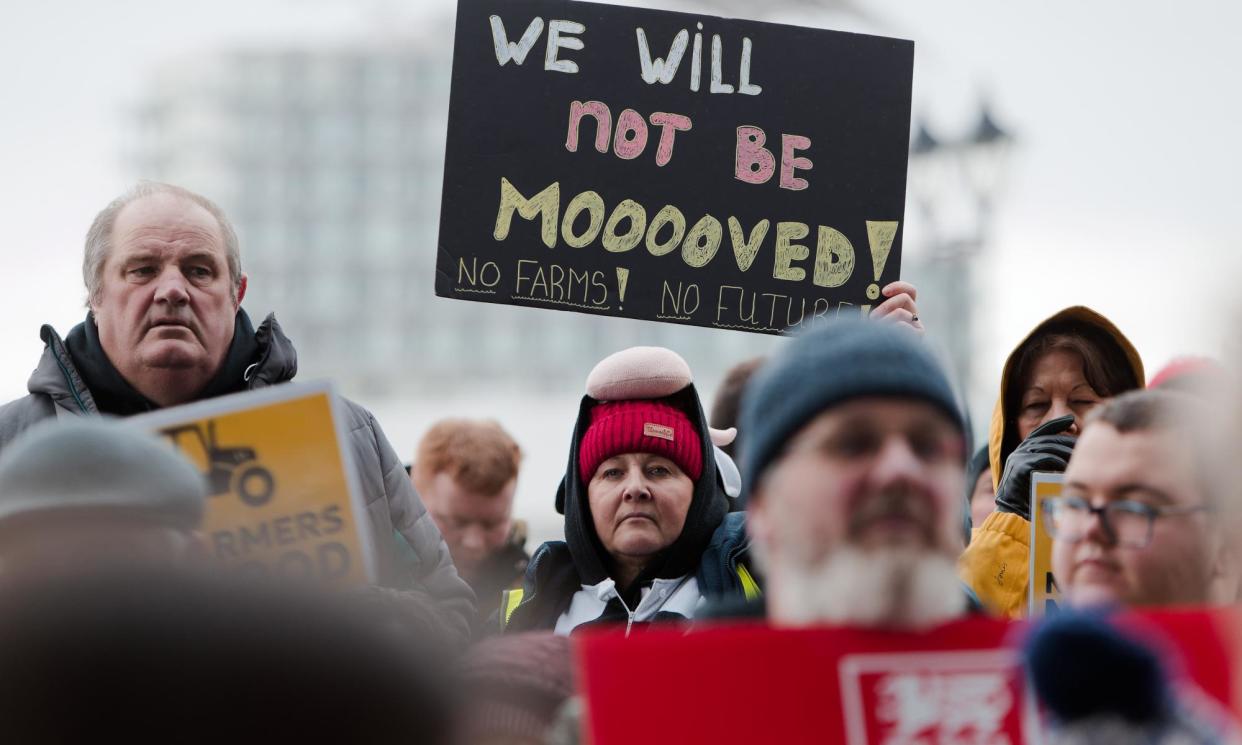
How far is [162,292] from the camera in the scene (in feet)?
11.1

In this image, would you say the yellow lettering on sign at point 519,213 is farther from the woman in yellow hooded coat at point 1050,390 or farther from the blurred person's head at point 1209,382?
the blurred person's head at point 1209,382

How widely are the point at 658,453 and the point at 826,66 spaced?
1.18m

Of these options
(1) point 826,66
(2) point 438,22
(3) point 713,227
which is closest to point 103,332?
(3) point 713,227

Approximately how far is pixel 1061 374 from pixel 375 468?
1.76m

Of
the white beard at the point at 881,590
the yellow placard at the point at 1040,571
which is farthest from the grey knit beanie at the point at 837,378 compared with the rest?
the yellow placard at the point at 1040,571

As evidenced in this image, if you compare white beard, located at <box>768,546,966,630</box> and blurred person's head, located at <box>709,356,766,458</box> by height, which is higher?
blurred person's head, located at <box>709,356,766,458</box>

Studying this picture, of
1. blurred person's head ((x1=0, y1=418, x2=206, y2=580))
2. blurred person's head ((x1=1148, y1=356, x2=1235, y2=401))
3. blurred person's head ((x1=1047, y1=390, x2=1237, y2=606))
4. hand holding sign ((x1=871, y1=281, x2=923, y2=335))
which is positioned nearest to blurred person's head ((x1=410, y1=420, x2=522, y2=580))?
hand holding sign ((x1=871, y1=281, x2=923, y2=335))

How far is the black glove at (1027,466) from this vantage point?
373 centimetres

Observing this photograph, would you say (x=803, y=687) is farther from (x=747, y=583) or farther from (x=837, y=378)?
(x=747, y=583)

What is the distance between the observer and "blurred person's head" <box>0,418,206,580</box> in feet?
6.10

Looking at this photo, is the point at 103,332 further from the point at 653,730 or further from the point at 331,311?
the point at 331,311

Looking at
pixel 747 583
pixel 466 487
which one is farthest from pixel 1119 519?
pixel 466 487

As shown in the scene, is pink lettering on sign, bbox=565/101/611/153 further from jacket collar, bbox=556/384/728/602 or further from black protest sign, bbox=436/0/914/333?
jacket collar, bbox=556/384/728/602

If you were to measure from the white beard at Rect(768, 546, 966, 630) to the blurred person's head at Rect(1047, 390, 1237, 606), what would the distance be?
2.10ft
